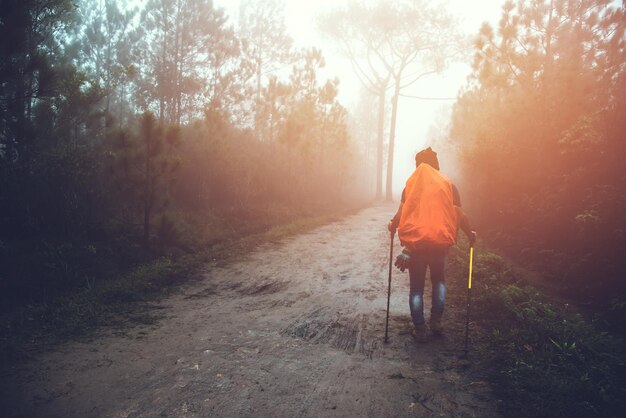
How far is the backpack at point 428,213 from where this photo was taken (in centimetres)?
401

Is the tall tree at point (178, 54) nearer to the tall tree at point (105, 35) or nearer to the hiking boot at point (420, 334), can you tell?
the tall tree at point (105, 35)

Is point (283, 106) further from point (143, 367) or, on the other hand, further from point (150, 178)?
point (143, 367)

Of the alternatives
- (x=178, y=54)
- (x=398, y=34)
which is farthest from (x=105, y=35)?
(x=398, y=34)

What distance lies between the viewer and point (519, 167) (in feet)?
34.3

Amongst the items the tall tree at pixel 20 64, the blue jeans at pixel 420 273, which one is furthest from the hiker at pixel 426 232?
the tall tree at pixel 20 64

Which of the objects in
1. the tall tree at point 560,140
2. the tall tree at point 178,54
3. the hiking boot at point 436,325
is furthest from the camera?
the tall tree at point 178,54

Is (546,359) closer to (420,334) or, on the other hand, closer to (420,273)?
(420,334)

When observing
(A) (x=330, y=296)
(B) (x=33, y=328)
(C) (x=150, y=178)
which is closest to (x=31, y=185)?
(C) (x=150, y=178)

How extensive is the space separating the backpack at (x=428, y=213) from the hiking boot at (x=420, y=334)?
0.90 meters

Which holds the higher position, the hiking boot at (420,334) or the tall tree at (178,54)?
the tall tree at (178,54)

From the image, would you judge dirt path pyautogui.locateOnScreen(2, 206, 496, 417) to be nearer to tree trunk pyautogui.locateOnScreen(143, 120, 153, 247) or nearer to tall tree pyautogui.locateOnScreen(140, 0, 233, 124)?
tree trunk pyautogui.locateOnScreen(143, 120, 153, 247)

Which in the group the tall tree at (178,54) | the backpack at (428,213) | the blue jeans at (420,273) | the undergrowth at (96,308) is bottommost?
the undergrowth at (96,308)

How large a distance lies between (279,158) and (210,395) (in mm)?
15238

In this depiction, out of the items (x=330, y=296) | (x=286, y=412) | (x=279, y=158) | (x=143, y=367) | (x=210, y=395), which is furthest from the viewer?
(x=279, y=158)
